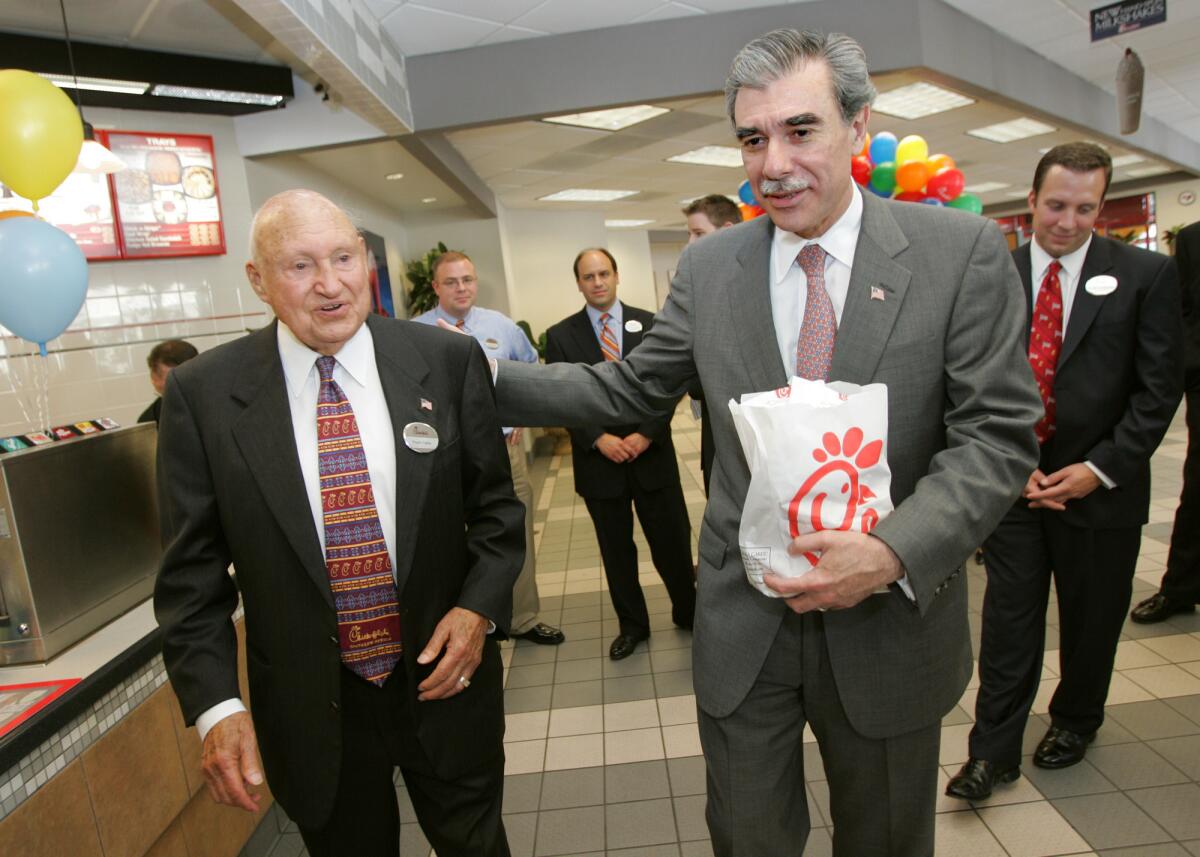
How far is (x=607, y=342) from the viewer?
3.79 meters

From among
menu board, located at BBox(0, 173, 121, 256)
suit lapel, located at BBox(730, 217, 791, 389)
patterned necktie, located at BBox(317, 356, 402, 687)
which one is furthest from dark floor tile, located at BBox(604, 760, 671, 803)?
menu board, located at BBox(0, 173, 121, 256)

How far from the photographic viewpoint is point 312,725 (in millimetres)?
1398

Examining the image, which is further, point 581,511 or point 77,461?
point 581,511

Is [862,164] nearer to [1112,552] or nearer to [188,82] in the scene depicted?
[1112,552]

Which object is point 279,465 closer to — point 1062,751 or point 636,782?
point 636,782

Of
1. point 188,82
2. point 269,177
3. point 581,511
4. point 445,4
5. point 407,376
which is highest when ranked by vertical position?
point 445,4

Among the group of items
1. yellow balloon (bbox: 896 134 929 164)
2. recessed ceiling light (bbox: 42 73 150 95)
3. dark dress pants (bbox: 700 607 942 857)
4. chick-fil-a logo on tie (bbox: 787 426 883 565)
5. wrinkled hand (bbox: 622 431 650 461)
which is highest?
recessed ceiling light (bbox: 42 73 150 95)

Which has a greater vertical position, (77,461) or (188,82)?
(188,82)

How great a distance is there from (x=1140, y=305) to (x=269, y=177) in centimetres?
548

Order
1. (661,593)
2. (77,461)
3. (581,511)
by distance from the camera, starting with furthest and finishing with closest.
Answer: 1. (581,511)
2. (661,593)
3. (77,461)

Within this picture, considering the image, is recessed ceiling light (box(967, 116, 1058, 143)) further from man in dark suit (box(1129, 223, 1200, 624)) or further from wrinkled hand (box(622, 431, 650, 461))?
wrinkled hand (box(622, 431, 650, 461))

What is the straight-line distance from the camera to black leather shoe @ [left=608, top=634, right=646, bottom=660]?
3.58 meters

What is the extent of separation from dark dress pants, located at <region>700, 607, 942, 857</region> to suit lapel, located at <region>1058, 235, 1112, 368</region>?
1320 mm

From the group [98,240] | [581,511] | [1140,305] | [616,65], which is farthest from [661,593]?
[98,240]
